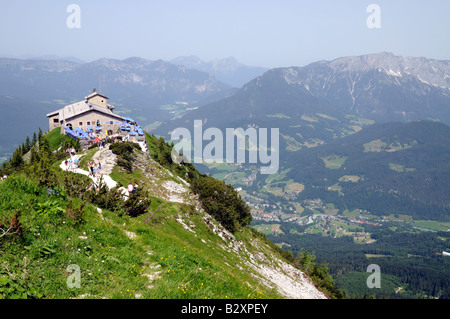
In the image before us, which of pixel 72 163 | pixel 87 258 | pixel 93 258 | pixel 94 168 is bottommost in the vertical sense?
pixel 94 168

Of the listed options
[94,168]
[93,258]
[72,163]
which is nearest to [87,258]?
[93,258]

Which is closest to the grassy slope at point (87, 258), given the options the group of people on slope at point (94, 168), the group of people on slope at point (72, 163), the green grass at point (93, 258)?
the green grass at point (93, 258)

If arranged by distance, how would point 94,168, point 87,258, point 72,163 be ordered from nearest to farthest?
point 87,258
point 94,168
point 72,163

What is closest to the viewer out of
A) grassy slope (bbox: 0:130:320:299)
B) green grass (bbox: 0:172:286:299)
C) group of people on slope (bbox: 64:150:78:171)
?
grassy slope (bbox: 0:130:320:299)

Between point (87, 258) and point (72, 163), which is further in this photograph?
point (72, 163)

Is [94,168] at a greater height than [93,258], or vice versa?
[93,258]

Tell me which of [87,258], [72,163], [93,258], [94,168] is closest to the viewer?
[87,258]

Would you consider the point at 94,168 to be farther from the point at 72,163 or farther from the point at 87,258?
the point at 87,258

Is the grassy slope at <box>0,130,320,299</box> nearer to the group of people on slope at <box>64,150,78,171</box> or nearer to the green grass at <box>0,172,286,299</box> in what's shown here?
the green grass at <box>0,172,286,299</box>

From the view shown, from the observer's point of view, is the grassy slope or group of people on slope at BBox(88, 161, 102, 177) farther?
group of people on slope at BBox(88, 161, 102, 177)

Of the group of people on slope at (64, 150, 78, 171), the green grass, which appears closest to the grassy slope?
the green grass
